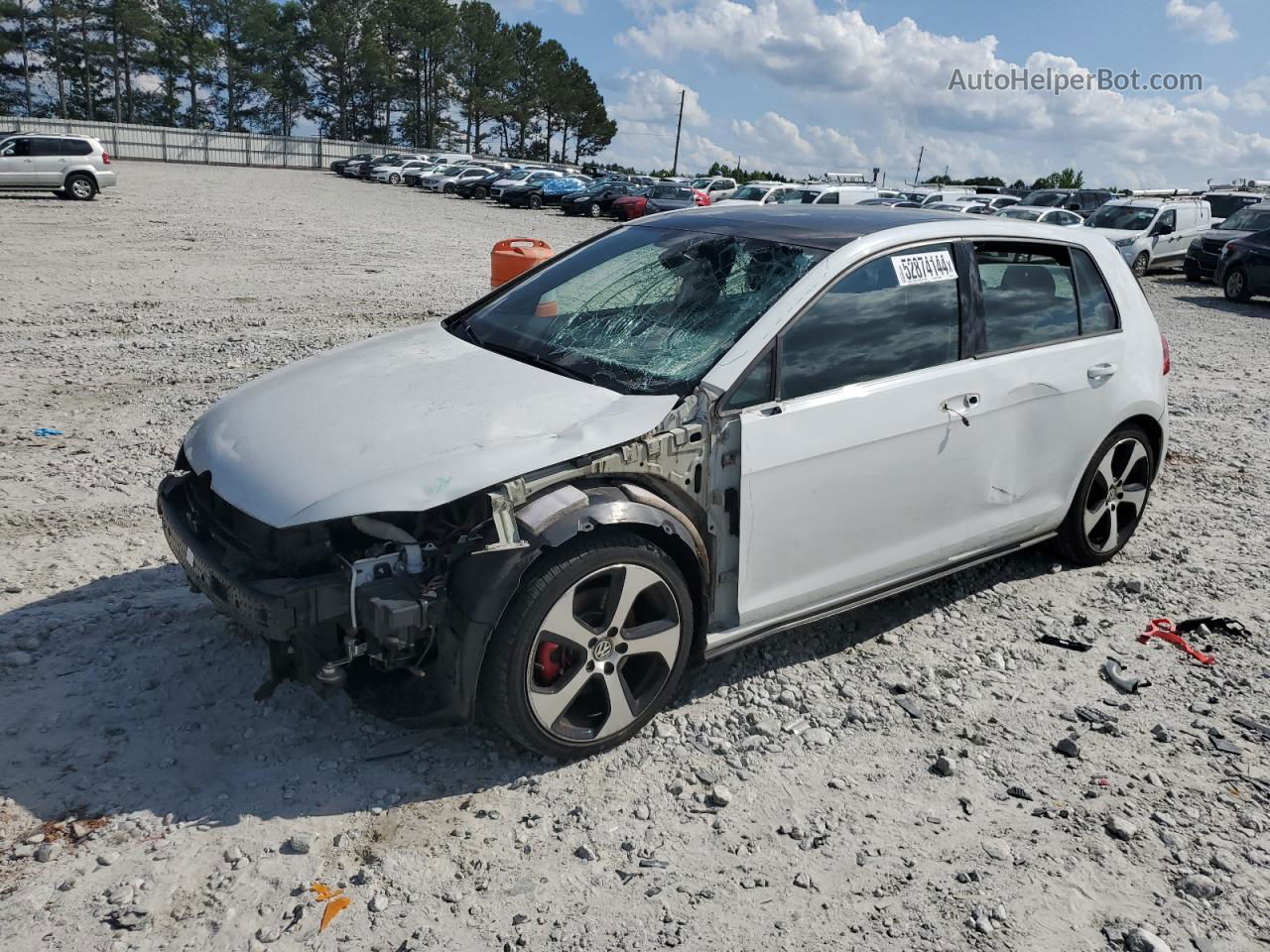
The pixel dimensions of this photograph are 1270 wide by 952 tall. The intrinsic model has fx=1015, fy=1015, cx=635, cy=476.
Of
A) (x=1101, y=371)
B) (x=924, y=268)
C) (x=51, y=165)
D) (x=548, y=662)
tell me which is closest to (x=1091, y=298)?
(x=1101, y=371)

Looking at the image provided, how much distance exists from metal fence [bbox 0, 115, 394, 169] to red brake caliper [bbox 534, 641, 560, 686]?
64138 mm

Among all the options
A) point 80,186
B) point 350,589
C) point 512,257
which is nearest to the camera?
point 350,589

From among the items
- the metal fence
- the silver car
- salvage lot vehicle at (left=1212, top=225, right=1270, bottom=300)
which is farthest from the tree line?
salvage lot vehicle at (left=1212, top=225, right=1270, bottom=300)

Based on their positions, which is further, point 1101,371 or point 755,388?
point 1101,371

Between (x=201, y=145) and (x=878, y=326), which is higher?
(x=201, y=145)

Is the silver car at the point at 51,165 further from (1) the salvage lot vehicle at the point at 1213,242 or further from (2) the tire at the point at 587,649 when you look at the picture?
(2) the tire at the point at 587,649

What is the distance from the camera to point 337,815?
310cm

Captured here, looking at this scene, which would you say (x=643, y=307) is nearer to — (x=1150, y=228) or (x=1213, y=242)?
(x=1213, y=242)

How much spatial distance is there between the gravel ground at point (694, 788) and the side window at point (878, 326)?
1.22 meters

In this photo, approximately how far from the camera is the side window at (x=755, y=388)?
346 cm

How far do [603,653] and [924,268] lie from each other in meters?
2.06

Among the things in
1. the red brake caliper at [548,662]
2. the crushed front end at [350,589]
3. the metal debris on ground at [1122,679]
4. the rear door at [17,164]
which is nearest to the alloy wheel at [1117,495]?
the metal debris on ground at [1122,679]

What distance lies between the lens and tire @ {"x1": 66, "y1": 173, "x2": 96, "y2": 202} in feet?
87.5

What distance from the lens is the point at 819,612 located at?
3836mm
